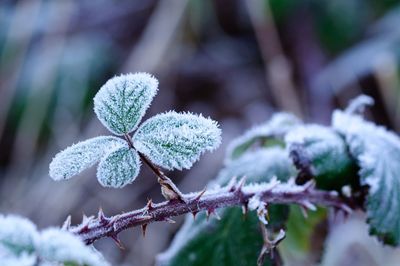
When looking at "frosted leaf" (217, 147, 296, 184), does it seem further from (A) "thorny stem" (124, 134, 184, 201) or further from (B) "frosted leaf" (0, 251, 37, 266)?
(B) "frosted leaf" (0, 251, 37, 266)

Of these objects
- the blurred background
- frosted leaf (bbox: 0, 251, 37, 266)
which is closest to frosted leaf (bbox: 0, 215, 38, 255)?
frosted leaf (bbox: 0, 251, 37, 266)

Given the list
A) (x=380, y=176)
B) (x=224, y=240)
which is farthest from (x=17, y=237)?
(x=380, y=176)

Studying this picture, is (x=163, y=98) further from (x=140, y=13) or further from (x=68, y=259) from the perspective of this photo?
(x=68, y=259)

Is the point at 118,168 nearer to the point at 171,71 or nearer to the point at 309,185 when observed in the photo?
the point at 309,185

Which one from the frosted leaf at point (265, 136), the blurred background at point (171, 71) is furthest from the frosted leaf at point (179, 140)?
the blurred background at point (171, 71)

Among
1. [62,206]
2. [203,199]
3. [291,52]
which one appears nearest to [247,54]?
[291,52]

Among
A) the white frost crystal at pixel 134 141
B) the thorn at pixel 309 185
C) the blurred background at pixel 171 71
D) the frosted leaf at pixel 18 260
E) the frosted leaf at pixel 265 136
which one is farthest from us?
the blurred background at pixel 171 71

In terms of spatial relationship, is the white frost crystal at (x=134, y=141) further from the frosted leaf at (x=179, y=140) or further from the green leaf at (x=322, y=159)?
the green leaf at (x=322, y=159)
